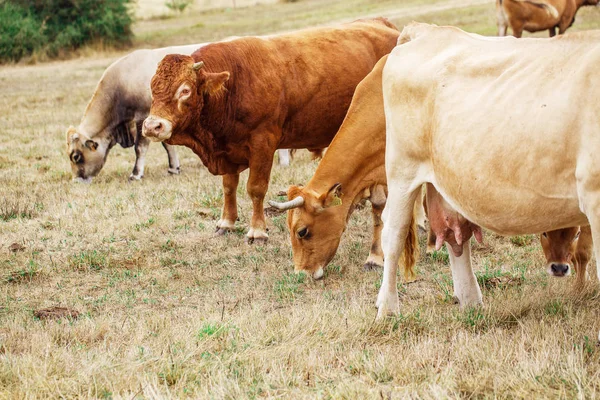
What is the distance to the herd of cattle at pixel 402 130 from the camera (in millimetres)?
3936

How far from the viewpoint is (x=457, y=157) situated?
4.37 meters

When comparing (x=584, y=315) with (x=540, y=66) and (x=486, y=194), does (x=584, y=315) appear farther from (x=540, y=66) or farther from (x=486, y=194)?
(x=540, y=66)

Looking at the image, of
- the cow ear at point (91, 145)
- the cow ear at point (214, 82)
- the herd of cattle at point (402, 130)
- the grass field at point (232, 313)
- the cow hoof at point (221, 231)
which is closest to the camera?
the herd of cattle at point (402, 130)

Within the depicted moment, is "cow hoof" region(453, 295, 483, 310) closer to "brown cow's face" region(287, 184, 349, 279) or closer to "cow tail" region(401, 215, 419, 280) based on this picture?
"cow tail" region(401, 215, 419, 280)

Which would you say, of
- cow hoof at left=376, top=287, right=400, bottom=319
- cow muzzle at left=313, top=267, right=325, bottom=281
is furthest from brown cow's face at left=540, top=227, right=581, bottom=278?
cow muzzle at left=313, top=267, right=325, bottom=281

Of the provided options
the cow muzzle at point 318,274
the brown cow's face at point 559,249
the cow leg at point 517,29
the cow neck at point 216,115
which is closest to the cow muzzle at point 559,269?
the brown cow's face at point 559,249

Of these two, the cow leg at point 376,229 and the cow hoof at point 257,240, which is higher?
the cow leg at point 376,229

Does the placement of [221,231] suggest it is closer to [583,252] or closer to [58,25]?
[583,252]

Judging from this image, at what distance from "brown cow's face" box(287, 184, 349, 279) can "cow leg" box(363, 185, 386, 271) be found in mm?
308

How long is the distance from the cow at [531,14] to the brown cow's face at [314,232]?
1182 cm

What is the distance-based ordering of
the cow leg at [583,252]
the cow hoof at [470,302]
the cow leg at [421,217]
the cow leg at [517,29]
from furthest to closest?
the cow leg at [517,29] < the cow leg at [421,217] < the cow leg at [583,252] < the cow hoof at [470,302]

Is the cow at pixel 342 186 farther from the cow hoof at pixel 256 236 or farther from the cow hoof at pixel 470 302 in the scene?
the cow hoof at pixel 470 302

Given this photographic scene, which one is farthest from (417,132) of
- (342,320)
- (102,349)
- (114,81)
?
(114,81)

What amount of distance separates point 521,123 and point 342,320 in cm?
171
